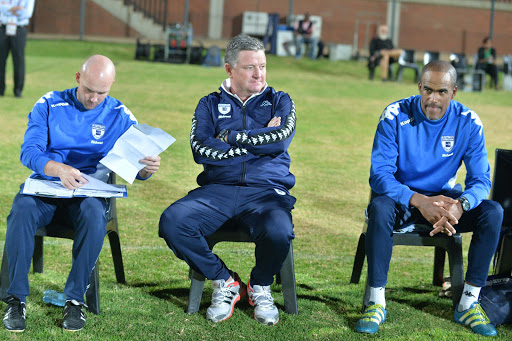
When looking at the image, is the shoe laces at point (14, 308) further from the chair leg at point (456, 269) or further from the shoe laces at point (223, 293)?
the chair leg at point (456, 269)

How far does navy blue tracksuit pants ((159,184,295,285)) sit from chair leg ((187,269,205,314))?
9 cm

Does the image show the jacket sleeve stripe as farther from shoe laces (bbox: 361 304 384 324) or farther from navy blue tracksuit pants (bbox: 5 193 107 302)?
shoe laces (bbox: 361 304 384 324)

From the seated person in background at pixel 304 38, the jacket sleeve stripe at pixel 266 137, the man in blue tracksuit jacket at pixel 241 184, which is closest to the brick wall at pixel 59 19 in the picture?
the seated person in background at pixel 304 38

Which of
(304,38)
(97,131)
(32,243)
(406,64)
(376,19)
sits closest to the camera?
(32,243)

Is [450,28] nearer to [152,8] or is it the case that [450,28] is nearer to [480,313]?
[152,8]

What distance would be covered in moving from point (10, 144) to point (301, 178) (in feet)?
12.0

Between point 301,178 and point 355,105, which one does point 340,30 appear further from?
point 301,178

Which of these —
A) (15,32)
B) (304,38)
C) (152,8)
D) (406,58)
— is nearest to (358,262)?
(15,32)

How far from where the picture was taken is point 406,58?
22453mm

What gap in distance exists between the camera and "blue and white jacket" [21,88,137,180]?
409 cm

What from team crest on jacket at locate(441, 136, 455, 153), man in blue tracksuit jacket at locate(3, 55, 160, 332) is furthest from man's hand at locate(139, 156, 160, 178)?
team crest on jacket at locate(441, 136, 455, 153)

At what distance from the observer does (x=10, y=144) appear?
887 centimetres

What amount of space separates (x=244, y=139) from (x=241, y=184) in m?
0.28

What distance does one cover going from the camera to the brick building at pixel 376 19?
34406 millimetres
